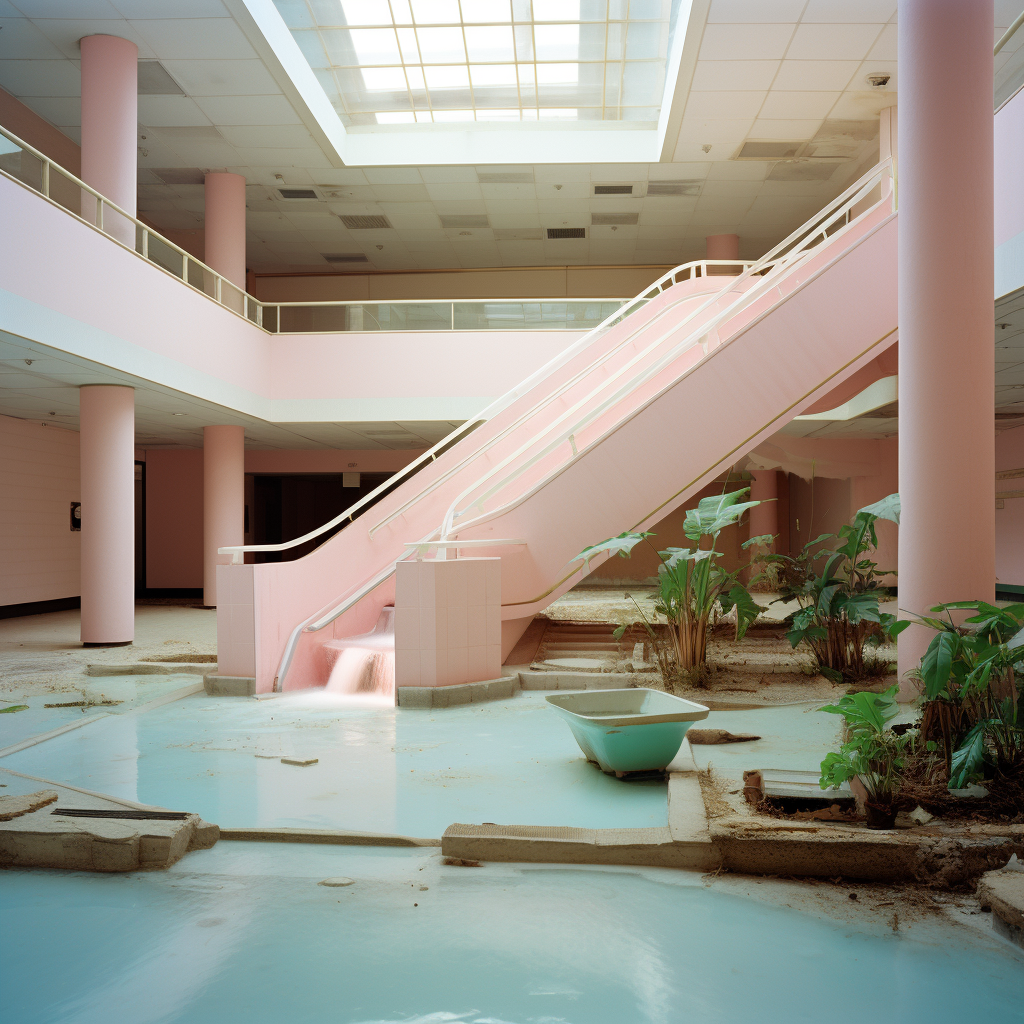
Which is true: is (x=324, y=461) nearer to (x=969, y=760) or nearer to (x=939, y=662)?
(x=939, y=662)

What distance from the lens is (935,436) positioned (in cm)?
607

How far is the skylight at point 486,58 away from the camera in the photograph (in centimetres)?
1353

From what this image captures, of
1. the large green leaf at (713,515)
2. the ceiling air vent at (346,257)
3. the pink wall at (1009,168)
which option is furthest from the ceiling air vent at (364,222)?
the pink wall at (1009,168)

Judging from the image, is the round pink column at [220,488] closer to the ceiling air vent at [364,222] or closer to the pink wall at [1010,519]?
the ceiling air vent at [364,222]

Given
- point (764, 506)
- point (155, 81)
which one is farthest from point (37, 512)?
point (764, 506)

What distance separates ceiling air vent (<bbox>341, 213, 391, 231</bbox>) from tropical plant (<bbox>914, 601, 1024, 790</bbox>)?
53.0 feet

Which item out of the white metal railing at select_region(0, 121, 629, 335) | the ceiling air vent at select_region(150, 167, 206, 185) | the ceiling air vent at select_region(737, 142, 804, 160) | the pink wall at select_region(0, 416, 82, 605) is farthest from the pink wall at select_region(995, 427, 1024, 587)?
the pink wall at select_region(0, 416, 82, 605)

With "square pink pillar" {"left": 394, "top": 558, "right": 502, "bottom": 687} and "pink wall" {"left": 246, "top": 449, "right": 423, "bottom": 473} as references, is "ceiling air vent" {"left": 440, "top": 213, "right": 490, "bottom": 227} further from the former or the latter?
"square pink pillar" {"left": 394, "top": 558, "right": 502, "bottom": 687}

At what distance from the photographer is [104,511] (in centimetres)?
1172

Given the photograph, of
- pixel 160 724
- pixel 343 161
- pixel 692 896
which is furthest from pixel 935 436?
pixel 343 161

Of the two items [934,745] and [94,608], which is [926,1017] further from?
[94,608]

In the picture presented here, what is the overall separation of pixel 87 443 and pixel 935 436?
34.3 ft

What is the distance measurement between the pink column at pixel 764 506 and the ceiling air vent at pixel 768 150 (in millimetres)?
6954

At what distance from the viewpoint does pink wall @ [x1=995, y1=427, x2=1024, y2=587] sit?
53.8 feet
